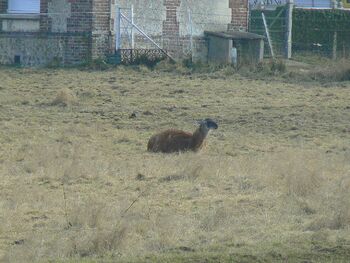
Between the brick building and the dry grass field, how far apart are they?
1.98 metres

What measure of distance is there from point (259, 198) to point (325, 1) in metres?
39.1

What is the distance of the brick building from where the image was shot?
3089 centimetres

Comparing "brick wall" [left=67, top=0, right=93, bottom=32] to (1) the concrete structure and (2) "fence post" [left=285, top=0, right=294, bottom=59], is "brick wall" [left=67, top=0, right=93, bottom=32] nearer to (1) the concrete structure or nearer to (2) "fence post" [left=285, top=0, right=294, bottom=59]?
(1) the concrete structure

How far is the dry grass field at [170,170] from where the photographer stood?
11.1 meters

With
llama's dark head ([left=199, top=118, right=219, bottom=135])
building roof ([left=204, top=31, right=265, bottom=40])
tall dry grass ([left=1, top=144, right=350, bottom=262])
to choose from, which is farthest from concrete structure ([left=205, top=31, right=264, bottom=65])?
tall dry grass ([left=1, top=144, right=350, bottom=262])

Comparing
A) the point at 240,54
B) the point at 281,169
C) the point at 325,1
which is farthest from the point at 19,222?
the point at 325,1

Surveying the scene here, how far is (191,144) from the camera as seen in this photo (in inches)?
752

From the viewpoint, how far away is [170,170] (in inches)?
642

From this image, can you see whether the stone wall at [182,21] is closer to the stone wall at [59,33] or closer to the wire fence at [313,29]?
the stone wall at [59,33]

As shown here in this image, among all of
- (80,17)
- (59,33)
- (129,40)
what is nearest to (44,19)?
(59,33)

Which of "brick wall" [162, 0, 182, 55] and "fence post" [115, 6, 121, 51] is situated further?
"brick wall" [162, 0, 182, 55]

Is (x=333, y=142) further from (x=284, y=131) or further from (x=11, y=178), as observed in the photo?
(x=11, y=178)

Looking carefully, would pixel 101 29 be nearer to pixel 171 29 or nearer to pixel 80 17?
pixel 80 17

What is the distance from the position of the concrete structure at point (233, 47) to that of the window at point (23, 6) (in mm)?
5219
